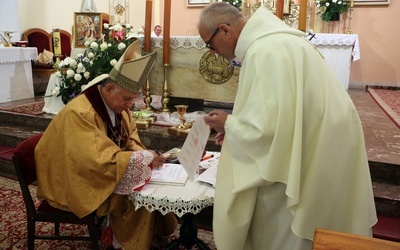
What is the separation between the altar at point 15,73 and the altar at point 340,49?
570cm

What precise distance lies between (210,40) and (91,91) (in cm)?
91

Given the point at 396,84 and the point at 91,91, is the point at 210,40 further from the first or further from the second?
the point at 396,84

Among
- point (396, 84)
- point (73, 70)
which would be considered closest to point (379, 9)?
point (396, 84)

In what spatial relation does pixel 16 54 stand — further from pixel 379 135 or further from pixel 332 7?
pixel 332 7

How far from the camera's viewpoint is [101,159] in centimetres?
209

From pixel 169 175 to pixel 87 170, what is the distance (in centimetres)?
47

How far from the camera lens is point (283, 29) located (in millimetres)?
1690

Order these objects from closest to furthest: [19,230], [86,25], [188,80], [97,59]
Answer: [19,230], [97,59], [188,80], [86,25]

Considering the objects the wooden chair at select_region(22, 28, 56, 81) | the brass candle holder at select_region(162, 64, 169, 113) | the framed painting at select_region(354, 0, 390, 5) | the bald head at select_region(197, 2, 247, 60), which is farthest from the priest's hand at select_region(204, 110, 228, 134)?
the framed painting at select_region(354, 0, 390, 5)

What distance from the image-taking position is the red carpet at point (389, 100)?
5524 mm

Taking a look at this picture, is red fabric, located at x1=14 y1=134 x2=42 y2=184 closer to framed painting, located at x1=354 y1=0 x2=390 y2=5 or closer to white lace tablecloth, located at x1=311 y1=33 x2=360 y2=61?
white lace tablecloth, located at x1=311 y1=33 x2=360 y2=61

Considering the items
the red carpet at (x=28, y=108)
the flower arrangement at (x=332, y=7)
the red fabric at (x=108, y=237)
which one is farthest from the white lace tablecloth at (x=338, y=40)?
the red fabric at (x=108, y=237)

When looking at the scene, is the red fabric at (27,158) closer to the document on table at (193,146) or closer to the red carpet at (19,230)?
the red carpet at (19,230)

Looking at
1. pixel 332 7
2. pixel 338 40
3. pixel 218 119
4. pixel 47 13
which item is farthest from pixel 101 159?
pixel 332 7
